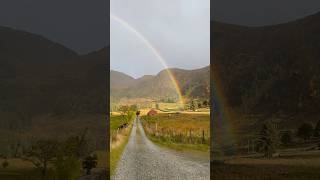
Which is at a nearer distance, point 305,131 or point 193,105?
point 305,131

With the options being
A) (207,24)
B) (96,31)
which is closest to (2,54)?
(96,31)

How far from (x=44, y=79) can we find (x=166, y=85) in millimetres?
5337

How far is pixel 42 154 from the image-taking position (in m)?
13.5

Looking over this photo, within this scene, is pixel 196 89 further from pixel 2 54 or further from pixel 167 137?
pixel 2 54

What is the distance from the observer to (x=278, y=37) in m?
15.2

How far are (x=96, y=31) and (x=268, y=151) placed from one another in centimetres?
684

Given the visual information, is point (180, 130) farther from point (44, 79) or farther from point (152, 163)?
point (44, 79)

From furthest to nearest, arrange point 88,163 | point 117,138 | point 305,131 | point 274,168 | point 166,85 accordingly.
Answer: point 166,85
point 117,138
point 305,131
point 274,168
point 88,163

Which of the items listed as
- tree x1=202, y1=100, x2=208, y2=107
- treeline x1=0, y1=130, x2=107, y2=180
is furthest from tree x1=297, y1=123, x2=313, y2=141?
treeline x1=0, y1=130, x2=107, y2=180

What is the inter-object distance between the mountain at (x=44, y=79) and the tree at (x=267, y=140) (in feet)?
17.3

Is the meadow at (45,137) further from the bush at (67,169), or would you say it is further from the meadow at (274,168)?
the meadow at (274,168)

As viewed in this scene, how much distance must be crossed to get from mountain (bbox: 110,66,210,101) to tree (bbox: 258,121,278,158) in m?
3.34

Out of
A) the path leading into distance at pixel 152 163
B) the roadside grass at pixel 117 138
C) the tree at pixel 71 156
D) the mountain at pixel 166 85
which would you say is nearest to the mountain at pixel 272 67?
the mountain at pixel 166 85

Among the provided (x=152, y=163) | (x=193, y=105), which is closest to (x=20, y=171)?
(x=152, y=163)
